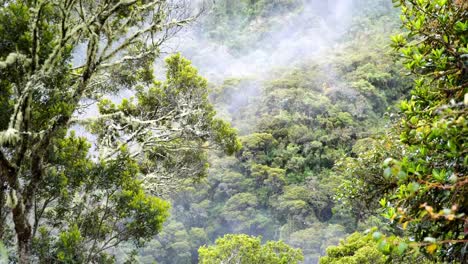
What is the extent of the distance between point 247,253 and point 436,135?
1010 cm

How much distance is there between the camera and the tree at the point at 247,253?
445 inches

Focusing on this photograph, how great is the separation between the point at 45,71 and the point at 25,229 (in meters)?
1.54

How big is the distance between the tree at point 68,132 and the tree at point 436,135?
302 centimetres

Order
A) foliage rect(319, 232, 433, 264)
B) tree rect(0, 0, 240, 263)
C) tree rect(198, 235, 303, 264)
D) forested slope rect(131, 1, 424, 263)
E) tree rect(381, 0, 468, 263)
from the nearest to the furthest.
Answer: tree rect(381, 0, 468, 263), tree rect(0, 0, 240, 263), foliage rect(319, 232, 433, 264), tree rect(198, 235, 303, 264), forested slope rect(131, 1, 424, 263)

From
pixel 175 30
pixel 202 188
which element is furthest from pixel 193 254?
pixel 175 30

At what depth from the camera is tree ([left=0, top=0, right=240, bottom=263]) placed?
3697mm

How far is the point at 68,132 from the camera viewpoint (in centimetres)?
548

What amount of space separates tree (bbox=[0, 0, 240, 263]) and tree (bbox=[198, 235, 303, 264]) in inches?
193

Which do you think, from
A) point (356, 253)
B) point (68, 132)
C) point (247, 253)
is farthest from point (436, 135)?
point (247, 253)

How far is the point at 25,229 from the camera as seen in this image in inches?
155

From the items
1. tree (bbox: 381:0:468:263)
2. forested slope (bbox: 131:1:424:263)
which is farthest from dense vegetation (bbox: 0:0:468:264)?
forested slope (bbox: 131:1:424:263)

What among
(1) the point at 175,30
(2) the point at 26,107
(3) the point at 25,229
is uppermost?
(1) the point at 175,30

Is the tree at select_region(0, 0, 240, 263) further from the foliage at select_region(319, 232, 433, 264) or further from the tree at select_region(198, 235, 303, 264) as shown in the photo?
the foliage at select_region(319, 232, 433, 264)

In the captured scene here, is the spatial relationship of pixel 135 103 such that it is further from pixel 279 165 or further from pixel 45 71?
pixel 279 165
